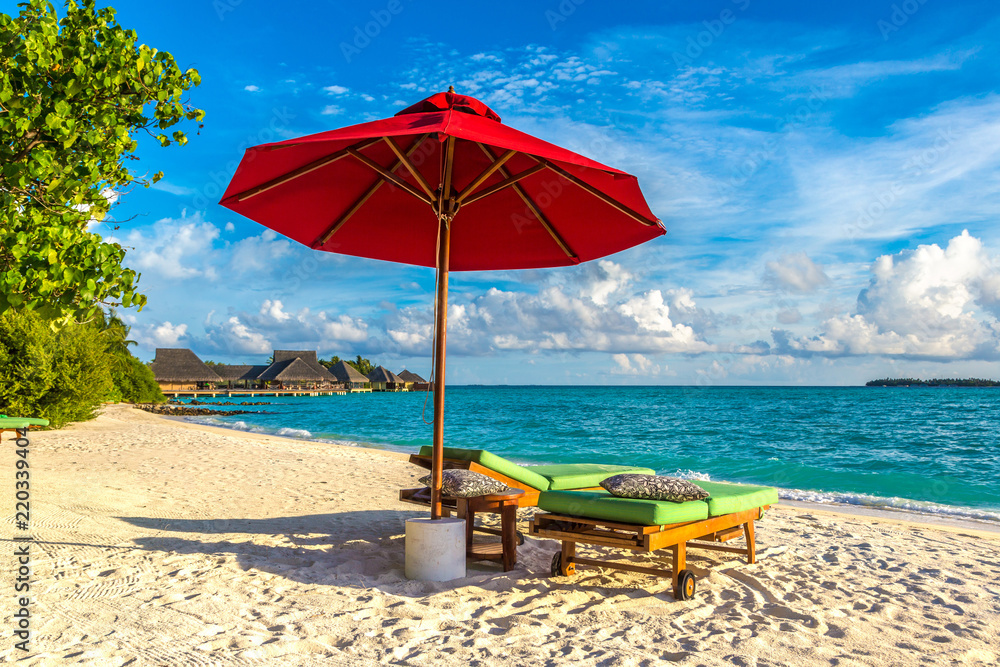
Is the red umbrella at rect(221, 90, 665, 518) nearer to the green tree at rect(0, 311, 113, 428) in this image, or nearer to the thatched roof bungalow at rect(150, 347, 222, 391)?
the green tree at rect(0, 311, 113, 428)

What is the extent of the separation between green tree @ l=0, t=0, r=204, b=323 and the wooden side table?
2.74 metres

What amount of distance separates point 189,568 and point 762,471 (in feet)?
42.8

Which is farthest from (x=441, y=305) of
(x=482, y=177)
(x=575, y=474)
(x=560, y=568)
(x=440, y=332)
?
(x=575, y=474)

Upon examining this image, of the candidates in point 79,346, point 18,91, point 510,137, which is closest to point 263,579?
point 510,137

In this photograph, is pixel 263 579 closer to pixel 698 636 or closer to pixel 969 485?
pixel 698 636

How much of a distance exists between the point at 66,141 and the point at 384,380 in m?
81.2

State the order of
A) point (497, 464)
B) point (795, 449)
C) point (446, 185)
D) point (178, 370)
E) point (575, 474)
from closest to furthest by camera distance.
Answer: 1. point (446, 185)
2. point (497, 464)
3. point (575, 474)
4. point (795, 449)
5. point (178, 370)

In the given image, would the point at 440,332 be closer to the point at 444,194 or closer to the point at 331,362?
the point at 444,194

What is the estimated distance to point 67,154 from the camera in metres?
4.14

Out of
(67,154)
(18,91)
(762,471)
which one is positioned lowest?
(762,471)

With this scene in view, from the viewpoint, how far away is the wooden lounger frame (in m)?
3.48

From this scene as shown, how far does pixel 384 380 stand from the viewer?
8362 centimetres

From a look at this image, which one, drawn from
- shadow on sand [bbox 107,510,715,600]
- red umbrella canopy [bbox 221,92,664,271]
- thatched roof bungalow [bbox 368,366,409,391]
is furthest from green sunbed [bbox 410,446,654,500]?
thatched roof bungalow [bbox 368,366,409,391]

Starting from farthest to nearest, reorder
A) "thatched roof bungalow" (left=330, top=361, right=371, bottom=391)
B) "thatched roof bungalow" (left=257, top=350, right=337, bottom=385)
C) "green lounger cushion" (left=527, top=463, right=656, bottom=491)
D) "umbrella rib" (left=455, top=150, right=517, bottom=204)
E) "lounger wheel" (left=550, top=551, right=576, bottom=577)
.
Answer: "thatched roof bungalow" (left=330, top=361, right=371, bottom=391), "thatched roof bungalow" (left=257, top=350, right=337, bottom=385), "green lounger cushion" (left=527, top=463, right=656, bottom=491), "lounger wheel" (left=550, top=551, right=576, bottom=577), "umbrella rib" (left=455, top=150, right=517, bottom=204)
